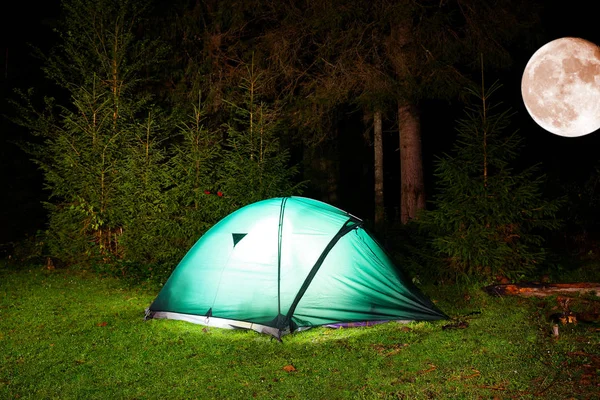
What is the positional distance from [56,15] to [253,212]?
12383 mm

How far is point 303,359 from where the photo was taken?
510 cm

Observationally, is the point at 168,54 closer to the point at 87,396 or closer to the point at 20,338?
the point at 20,338

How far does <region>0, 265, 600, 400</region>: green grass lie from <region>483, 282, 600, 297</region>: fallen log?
0.12 m

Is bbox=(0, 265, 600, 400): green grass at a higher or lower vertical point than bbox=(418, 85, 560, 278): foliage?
lower

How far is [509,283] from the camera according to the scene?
7.45 meters

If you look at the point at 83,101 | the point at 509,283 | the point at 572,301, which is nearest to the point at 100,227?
the point at 83,101

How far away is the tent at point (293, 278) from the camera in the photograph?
239 inches

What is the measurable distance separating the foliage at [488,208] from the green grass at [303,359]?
894mm

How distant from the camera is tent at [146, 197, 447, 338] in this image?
606 cm

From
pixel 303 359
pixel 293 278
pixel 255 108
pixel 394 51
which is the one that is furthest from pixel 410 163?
pixel 303 359

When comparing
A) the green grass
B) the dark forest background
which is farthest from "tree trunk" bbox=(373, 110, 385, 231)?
the green grass

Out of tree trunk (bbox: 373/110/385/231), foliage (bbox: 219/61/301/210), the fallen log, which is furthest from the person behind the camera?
tree trunk (bbox: 373/110/385/231)

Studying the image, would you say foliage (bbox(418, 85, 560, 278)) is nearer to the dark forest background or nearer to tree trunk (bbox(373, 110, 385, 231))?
the dark forest background

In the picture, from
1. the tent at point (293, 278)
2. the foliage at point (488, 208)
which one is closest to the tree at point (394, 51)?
the foliage at point (488, 208)
